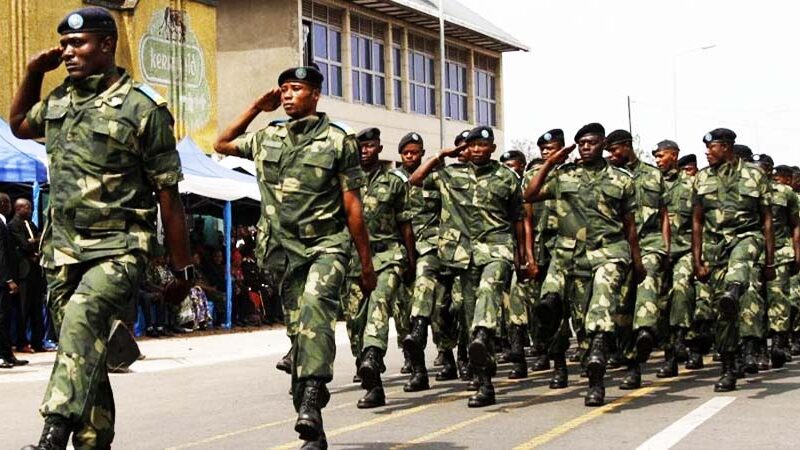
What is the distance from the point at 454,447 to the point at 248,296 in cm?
1734

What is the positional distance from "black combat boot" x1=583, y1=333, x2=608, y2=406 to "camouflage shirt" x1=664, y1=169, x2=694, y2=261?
11.3ft

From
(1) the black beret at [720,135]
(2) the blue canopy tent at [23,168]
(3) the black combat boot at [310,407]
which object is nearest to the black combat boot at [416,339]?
(1) the black beret at [720,135]

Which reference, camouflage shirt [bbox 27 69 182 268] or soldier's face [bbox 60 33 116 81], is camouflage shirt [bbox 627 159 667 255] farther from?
soldier's face [bbox 60 33 116 81]

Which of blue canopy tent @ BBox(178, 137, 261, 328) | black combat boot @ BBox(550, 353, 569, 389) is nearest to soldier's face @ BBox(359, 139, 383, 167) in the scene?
black combat boot @ BBox(550, 353, 569, 389)

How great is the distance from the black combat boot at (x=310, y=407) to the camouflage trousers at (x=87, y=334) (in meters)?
1.22

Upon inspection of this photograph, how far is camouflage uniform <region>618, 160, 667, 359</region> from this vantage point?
12.3 meters

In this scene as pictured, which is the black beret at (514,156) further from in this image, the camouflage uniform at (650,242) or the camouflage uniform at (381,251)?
the camouflage uniform at (381,251)

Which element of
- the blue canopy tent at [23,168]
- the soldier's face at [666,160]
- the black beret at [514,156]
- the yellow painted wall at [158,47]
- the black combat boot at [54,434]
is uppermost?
the yellow painted wall at [158,47]

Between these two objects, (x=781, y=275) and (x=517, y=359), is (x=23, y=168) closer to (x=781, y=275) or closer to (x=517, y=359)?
(x=517, y=359)

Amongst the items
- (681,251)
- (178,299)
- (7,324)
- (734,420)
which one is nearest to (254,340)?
(7,324)

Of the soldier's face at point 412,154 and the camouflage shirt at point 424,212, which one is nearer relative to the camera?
the camouflage shirt at point 424,212

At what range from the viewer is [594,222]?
11.4 metres

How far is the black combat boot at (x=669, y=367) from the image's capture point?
1297 cm

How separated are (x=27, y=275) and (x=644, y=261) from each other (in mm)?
8035
